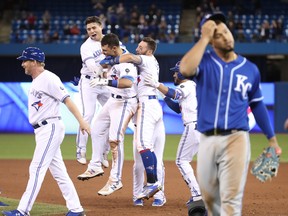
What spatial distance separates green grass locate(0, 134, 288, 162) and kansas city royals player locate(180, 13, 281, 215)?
10215mm

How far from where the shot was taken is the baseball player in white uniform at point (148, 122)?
9758 mm

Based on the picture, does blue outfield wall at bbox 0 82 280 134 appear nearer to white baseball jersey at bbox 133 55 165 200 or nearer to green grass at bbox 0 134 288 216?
green grass at bbox 0 134 288 216

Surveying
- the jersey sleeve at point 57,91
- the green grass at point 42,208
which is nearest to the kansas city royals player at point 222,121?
the jersey sleeve at point 57,91

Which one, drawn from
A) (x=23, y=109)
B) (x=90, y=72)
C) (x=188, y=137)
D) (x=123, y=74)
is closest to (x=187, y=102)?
(x=188, y=137)

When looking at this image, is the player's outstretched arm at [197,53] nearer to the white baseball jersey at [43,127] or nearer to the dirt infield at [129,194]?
the white baseball jersey at [43,127]

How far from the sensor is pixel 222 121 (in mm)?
6230

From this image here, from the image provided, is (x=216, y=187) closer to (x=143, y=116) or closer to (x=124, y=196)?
(x=143, y=116)

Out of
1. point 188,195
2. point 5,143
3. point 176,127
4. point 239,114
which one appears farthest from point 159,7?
point 239,114

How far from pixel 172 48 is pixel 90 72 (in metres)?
16.4

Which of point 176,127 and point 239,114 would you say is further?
point 176,127

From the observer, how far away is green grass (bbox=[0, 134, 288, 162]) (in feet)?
56.8

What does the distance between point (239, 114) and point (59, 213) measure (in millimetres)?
3856

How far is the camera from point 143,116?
10070mm

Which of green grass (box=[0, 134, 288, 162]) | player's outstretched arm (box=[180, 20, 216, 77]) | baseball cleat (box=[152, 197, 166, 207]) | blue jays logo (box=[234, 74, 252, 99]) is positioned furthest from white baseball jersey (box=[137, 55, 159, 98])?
green grass (box=[0, 134, 288, 162])
